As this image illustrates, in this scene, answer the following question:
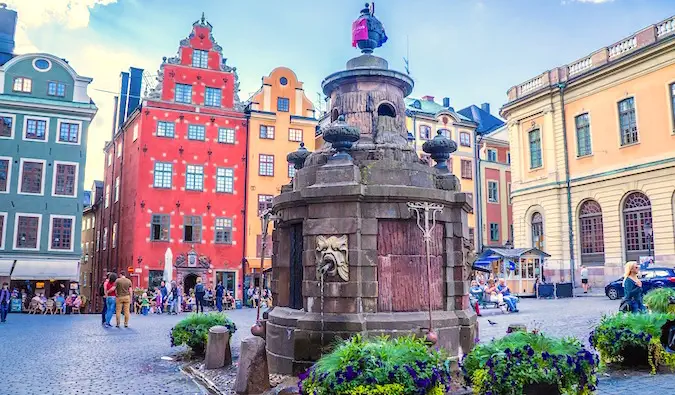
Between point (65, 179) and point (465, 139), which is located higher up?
point (465, 139)

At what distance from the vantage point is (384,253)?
984cm

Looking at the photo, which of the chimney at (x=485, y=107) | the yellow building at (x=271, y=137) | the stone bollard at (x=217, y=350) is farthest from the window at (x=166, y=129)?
the chimney at (x=485, y=107)

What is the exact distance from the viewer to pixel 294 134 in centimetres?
4059

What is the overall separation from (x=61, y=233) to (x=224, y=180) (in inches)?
408

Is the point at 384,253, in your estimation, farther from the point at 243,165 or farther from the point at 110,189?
the point at 110,189

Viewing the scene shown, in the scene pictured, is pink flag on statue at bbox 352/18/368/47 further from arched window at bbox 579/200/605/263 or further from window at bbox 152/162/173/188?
arched window at bbox 579/200/605/263

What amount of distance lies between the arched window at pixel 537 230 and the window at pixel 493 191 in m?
10.1

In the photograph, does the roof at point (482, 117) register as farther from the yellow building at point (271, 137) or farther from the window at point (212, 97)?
the window at point (212, 97)

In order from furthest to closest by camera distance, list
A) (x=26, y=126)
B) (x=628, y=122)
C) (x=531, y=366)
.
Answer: (x=26, y=126), (x=628, y=122), (x=531, y=366)

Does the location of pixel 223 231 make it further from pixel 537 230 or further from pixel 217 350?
pixel 217 350

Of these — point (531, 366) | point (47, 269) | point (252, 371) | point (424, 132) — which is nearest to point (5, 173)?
point (47, 269)

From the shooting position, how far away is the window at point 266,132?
39.6 metres

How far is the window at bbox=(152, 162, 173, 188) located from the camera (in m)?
36.4

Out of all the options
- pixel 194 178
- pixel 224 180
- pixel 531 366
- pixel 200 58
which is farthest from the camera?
pixel 224 180
